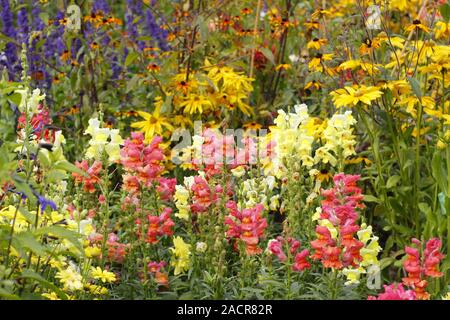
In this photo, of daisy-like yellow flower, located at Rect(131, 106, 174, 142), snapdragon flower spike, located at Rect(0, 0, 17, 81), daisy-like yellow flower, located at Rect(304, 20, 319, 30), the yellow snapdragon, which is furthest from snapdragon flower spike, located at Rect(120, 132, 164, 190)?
snapdragon flower spike, located at Rect(0, 0, 17, 81)

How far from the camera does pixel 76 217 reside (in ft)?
10.2

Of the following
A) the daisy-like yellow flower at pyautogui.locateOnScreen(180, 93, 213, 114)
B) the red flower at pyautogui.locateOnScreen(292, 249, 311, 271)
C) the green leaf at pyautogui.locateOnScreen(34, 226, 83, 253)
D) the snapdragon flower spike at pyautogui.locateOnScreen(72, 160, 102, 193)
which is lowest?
the red flower at pyautogui.locateOnScreen(292, 249, 311, 271)

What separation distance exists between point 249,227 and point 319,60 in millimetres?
1428

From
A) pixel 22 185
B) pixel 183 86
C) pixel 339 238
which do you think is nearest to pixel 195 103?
pixel 183 86

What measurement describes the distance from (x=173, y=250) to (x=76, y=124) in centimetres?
168

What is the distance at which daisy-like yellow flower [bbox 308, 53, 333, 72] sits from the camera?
4223 mm

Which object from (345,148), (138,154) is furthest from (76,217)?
(345,148)

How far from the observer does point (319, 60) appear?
4.37 meters

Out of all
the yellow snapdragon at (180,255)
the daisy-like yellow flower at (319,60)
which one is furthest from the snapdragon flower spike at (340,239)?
the daisy-like yellow flower at (319,60)

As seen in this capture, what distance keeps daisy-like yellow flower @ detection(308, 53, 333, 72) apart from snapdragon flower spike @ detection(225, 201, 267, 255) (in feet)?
3.89

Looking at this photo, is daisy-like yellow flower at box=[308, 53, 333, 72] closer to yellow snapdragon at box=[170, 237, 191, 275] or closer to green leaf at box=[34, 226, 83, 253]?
yellow snapdragon at box=[170, 237, 191, 275]

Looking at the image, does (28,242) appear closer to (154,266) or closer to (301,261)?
(154,266)

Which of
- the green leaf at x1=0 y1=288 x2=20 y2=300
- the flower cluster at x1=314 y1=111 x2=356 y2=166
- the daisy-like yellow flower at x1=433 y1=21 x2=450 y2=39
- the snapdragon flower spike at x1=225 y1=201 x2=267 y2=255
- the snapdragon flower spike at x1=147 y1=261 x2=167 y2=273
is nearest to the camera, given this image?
the green leaf at x1=0 y1=288 x2=20 y2=300
